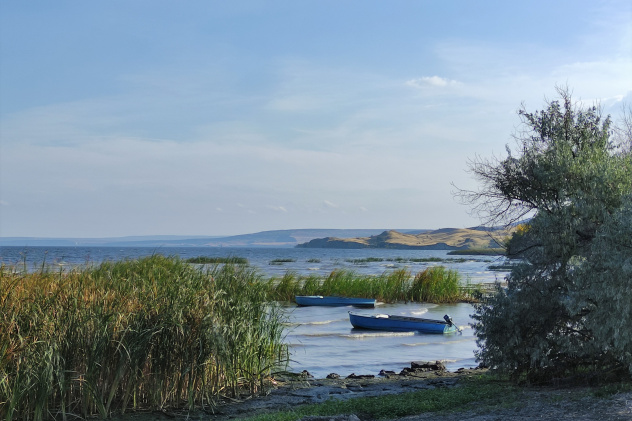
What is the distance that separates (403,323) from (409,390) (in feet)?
31.0

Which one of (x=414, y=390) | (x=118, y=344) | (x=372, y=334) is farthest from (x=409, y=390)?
(x=372, y=334)

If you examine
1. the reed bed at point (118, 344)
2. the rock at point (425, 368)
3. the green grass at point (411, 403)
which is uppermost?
the reed bed at point (118, 344)

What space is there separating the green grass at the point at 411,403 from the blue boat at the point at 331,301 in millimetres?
17000

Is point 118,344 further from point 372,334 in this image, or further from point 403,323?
point 403,323

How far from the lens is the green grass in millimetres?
9188

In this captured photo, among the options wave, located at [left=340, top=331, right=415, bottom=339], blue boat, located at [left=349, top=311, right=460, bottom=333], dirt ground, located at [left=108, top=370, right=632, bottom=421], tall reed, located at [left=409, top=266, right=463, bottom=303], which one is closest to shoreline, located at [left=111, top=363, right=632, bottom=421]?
dirt ground, located at [left=108, top=370, right=632, bottom=421]

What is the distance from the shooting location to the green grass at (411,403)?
919 cm

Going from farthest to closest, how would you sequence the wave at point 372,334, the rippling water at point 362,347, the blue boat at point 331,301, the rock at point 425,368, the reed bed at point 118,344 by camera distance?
the blue boat at point 331,301 → the wave at point 372,334 → the rippling water at point 362,347 → the rock at point 425,368 → the reed bed at point 118,344

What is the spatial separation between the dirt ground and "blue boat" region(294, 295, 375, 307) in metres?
14.3

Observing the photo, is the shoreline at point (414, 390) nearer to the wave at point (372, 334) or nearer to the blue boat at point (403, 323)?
the wave at point (372, 334)

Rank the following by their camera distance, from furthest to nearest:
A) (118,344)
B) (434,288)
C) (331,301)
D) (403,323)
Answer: (434,288)
(331,301)
(403,323)
(118,344)

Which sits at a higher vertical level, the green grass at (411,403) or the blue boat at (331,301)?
the green grass at (411,403)

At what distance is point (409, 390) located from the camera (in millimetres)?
11648

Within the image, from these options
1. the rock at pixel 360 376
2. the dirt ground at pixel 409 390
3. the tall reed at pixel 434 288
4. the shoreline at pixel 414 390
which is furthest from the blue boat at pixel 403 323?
the tall reed at pixel 434 288
